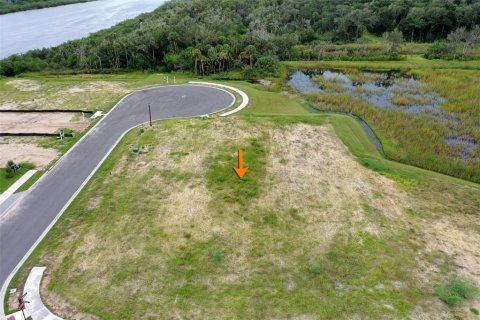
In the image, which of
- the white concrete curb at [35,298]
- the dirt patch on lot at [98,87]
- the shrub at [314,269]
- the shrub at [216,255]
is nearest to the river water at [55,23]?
the dirt patch on lot at [98,87]

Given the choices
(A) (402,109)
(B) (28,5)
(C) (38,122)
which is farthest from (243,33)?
(B) (28,5)

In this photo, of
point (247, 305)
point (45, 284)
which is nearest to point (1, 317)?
point (45, 284)

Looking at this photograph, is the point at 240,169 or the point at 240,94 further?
the point at 240,94

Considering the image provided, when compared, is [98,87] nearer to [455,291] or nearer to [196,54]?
[196,54]

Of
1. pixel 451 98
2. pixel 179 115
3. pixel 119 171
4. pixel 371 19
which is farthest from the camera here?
pixel 371 19

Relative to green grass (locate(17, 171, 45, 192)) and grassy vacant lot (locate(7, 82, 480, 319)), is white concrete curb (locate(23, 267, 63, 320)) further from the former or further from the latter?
green grass (locate(17, 171, 45, 192))

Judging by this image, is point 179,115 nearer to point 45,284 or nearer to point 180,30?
point 45,284
